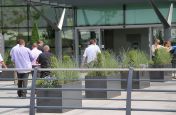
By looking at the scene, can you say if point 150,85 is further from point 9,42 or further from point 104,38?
point 9,42

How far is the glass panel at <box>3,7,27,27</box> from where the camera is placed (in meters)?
35.8

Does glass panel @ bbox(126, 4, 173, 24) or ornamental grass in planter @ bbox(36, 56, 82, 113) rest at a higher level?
glass panel @ bbox(126, 4, 173, 24)

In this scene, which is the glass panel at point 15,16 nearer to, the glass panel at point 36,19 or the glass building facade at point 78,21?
the glass building facade at point 78,21

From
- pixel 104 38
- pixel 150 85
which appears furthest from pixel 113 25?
pixel 150 85

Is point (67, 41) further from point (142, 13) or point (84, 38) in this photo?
point (142, 13)

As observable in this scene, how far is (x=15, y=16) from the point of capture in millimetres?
35750

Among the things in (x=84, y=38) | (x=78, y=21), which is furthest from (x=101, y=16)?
(x=84, y=38)

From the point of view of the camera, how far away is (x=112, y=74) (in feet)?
54.2

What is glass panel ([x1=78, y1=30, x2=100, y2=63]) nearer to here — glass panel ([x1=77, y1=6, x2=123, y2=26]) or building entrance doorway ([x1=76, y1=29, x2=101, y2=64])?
building entrance doorway ([x1=76, y1=29, x2=101, y2=64])

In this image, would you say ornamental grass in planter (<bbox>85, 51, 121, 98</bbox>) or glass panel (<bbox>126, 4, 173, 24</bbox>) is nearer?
ornamental grass in planter (<bbox>85, 51, 121, 98</bbox>)

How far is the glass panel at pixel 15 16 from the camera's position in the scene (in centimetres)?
3578

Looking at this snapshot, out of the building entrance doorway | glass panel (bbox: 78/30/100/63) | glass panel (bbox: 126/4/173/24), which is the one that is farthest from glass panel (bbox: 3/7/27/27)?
glass panel (bbox: 126/4/173/24)

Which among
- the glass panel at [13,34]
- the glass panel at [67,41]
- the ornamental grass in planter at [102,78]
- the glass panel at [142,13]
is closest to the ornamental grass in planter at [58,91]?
the ornamental grass in planter at [102,78]

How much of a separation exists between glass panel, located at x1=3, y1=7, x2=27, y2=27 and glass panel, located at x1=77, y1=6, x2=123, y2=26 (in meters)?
3.99
